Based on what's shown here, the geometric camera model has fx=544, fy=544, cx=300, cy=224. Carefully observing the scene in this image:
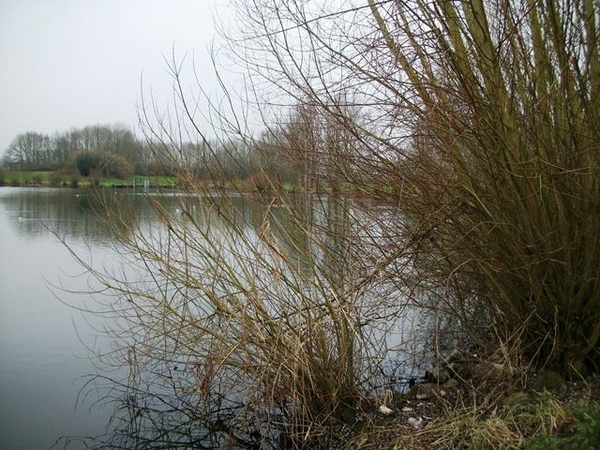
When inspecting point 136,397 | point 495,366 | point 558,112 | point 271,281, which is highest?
point 558,112

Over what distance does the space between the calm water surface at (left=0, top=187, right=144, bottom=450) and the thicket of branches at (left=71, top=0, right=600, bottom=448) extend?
0.71 m

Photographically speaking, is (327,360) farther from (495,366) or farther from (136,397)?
(136,397)

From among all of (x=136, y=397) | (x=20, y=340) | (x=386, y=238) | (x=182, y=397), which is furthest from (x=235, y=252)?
(x=20, y=340)

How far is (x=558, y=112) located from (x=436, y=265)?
200 centimetres

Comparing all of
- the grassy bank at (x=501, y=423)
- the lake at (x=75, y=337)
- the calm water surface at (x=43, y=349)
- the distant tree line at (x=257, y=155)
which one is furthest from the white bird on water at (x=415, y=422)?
the calm water surface at (x=43, y=349)

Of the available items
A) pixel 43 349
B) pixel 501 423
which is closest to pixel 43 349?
pixel 43 349

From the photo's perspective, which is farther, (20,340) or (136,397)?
(20,340)

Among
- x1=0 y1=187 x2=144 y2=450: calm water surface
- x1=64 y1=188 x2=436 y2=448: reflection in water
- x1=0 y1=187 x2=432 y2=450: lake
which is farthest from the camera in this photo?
x1=0 y1=187 x2=144 y2=450: calm water surface

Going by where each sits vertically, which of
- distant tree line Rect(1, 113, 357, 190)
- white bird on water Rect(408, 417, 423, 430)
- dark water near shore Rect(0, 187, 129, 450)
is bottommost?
dark water near shore Rect(0, 187, 129, 450)

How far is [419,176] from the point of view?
5594mm

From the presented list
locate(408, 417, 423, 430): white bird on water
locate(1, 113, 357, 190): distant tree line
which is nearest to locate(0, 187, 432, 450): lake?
locate(1, 113, 357, 190): distant tree line

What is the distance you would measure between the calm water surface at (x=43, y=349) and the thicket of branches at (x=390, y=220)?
0.71 m

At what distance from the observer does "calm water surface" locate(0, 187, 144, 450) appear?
5977mm

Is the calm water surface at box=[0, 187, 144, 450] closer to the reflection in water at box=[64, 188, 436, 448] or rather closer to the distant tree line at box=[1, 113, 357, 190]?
the reflection in water at box=[64, 188, 436, 448]
